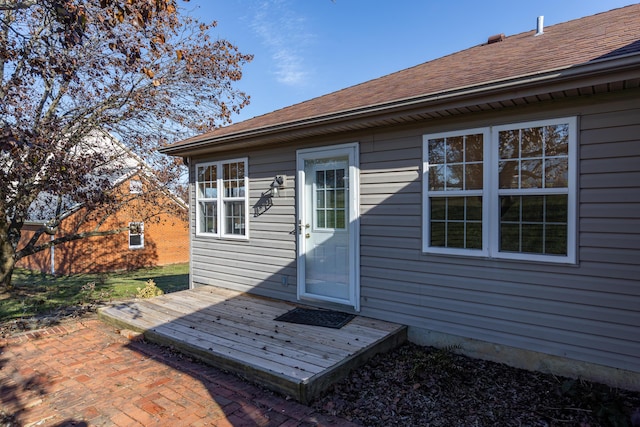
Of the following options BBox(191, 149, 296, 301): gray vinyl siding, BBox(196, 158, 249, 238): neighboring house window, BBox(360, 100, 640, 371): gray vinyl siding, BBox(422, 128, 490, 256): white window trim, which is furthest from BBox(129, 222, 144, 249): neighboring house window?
BBox(422, 128, 490, 256): white window trim

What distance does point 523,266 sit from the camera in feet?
11.8

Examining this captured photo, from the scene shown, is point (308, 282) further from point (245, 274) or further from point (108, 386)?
point (108, 386)

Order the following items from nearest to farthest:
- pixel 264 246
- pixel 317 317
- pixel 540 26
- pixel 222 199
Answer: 1. pixel 317 317
2. pixel 540 26
3. pixel 264 246
4. pixel 222 199

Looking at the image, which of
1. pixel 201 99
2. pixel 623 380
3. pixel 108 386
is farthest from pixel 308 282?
pixel 201 99

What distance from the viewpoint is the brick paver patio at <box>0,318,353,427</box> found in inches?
111

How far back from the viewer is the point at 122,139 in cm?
1034

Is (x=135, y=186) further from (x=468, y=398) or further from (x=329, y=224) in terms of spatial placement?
(x=468, y=398)

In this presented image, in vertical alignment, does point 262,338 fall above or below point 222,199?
below

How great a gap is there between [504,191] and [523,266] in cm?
77

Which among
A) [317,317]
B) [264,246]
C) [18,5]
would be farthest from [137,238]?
[317,317]

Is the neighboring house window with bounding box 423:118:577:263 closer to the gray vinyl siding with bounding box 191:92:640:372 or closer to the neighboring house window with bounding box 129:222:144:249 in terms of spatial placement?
the gray vinyl siding with bounding box 191:92:640:372

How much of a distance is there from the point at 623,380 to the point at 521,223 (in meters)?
1.55

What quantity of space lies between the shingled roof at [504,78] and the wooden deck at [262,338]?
252cm

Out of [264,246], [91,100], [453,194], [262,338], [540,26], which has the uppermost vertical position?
[91,100]
